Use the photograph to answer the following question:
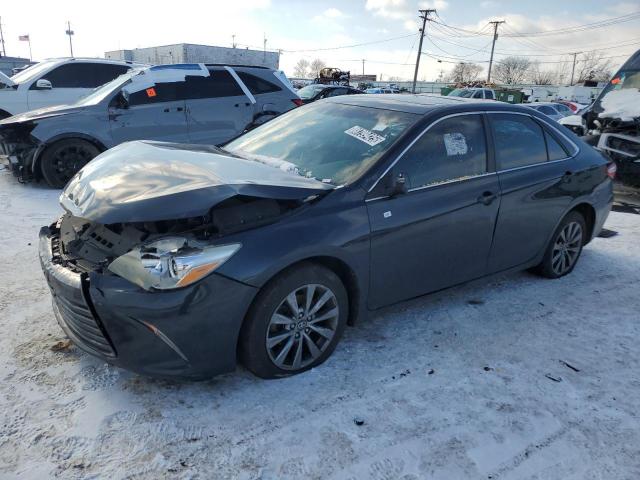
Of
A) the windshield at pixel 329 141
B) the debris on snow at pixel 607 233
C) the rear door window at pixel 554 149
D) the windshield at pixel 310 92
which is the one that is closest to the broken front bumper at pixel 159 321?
the windshield at pixel 329 141

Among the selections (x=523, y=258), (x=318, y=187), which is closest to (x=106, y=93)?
(x=318, y=187)

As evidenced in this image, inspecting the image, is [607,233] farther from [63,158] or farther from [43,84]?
[43,84]

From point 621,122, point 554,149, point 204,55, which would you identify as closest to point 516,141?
point 554,149

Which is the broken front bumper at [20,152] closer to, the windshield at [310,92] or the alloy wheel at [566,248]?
the alloy wheel at [566,248]

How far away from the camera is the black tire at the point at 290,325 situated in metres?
2.68

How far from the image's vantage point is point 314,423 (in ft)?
8.46

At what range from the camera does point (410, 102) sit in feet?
12.3

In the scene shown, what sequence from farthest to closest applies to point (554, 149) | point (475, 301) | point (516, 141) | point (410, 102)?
point (554, 149)
point (475, 301)
point (516, 141)
point (410, 102)

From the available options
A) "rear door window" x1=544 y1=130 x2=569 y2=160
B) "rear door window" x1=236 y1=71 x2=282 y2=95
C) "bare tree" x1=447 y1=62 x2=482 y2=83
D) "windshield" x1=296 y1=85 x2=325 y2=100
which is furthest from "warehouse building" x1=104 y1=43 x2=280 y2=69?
"bare tree" x1=447 y1=62 x2=482 y2=83

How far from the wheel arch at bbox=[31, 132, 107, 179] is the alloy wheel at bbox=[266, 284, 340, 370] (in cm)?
591

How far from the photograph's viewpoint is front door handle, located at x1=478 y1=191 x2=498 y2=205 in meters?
3.59

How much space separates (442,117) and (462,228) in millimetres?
814

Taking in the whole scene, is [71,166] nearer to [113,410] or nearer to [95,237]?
[95,237]

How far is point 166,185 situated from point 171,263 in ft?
1.76
